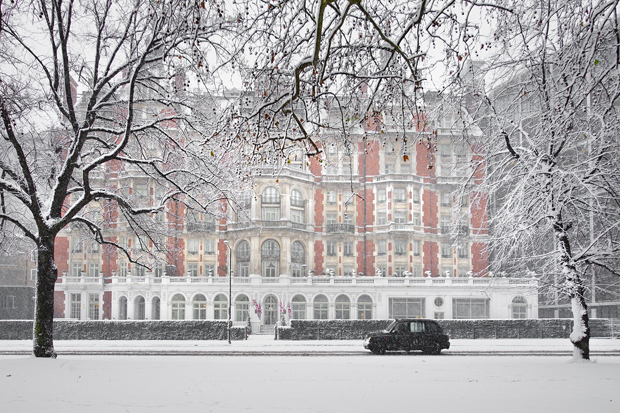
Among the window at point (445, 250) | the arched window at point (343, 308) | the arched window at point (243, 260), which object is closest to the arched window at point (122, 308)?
the arched window at point (243, 260)

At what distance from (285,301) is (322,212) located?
404 inches

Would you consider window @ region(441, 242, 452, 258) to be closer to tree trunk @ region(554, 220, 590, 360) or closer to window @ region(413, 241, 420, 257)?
window @ region(413, 241, 420, 257)

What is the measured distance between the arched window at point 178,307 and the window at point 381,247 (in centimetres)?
1916

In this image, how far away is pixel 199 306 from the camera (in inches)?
1946

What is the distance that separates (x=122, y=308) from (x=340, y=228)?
72.0ft

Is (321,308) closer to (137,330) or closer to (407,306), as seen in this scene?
(407,306)

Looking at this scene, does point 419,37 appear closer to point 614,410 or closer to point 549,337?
point 614,410

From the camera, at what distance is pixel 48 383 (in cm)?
1085

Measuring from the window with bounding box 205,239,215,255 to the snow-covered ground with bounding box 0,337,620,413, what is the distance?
38763 mm

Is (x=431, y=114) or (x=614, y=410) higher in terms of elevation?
(x=431, y=114)

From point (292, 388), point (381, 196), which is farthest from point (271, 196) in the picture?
point (292, 388)

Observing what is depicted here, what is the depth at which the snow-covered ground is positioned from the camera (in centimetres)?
924

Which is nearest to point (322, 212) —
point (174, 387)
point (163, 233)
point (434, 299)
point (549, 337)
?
point (434, 299)

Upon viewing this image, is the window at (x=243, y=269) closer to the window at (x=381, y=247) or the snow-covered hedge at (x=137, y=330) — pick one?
the window at (x=381, y=247)
